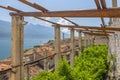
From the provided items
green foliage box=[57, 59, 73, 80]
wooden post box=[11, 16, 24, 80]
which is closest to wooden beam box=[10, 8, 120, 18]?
wooden post box=[11, 16, 24, 80]

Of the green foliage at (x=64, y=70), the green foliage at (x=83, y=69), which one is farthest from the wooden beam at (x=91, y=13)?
the green foliage at (x=64, y=70)

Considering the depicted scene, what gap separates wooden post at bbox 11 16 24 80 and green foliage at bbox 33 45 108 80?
3.80ft

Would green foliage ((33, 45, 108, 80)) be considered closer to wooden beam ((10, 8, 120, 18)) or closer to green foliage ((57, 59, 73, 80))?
green foliage ((57, 59, 73, 80))

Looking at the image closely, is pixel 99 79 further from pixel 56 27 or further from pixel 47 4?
pixel 47 4

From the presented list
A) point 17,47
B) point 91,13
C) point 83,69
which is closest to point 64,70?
point 17,47

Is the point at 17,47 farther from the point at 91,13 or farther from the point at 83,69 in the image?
the point at 83,69

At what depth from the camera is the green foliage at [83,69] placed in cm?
647

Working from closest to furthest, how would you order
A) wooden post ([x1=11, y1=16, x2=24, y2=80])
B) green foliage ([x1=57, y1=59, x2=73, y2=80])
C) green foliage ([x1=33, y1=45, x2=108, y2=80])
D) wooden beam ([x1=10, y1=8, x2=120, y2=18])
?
wooden beam ([x1=10, y1=8, x2=120, y2=18]), wooden post ([x1=11, y1=16, x2=24, y2=80]), green foliage ([x1=33, y1=45, x2=108, y2=80]), green foliage ([x1=57, y1=59, x2=73, y2=80])

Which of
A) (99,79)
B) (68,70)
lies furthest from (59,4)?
(99,79)

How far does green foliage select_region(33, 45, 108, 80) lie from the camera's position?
647cm

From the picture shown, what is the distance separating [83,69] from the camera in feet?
32.6

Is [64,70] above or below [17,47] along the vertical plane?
below

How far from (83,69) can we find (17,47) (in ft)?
16.8

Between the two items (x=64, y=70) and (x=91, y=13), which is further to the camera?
(x=64, y=70)
